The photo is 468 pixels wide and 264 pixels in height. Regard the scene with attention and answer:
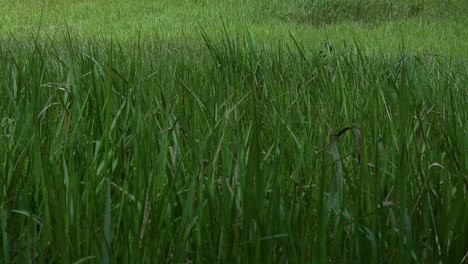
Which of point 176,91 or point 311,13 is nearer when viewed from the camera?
point 176,91

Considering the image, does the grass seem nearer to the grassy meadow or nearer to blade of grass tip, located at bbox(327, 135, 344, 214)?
the grassy meadow

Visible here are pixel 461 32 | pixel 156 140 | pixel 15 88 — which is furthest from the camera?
pixel 461 32

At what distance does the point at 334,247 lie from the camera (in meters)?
1.13

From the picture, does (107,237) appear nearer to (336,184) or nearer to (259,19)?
(336,184)

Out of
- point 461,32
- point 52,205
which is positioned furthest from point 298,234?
point 461,32

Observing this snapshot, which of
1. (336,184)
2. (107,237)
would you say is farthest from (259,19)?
(107,237)

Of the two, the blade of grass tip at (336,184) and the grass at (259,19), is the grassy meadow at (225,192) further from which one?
the grass at (259,19)

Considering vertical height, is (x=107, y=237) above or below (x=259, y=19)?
above

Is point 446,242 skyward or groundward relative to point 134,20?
skyward

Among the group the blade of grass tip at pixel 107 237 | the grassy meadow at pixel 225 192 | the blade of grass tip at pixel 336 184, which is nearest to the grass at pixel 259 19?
the grassy meadow at pixel 225 192

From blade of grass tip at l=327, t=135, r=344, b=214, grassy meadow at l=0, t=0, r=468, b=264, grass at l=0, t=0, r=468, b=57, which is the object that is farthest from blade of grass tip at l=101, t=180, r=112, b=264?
grass at l=0, t=0, r=468, b=57

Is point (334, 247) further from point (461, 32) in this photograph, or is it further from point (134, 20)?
point (134, 20)

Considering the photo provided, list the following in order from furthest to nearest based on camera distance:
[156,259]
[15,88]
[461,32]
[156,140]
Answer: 1. [461,32]
2. [15,88]
3. [156,140]
4. [156,259]

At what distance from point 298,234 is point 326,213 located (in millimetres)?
88
